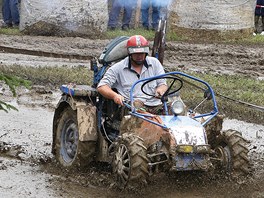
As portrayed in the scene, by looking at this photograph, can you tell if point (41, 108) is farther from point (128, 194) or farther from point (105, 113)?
point (128, 194)

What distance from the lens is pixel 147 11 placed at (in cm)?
2372

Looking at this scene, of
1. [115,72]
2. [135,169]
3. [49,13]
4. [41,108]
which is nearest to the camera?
[135,169]

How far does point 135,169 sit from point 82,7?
14.1 m

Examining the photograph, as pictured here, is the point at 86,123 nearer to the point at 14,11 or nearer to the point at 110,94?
the point at 110,94

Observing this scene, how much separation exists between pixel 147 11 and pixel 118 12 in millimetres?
865

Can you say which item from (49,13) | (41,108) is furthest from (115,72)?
(49,13)

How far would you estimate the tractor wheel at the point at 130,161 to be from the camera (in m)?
8.14

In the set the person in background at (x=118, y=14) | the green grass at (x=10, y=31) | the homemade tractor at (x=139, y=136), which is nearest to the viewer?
the homemade tractor at (x=139, y=136)

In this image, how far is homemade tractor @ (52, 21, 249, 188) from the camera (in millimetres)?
8281

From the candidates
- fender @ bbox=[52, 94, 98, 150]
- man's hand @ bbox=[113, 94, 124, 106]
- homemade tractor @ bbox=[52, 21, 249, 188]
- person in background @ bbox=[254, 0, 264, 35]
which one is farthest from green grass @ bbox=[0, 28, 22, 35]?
man's hand @ bbox=[113, 94, 124, 106]

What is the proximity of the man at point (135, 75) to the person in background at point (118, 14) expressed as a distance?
1387cm

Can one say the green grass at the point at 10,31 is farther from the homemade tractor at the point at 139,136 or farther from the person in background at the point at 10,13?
the homemade tractor at the point at 139,136

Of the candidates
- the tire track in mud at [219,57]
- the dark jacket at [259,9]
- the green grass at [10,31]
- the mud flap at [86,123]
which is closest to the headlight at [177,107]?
the mud flap at [86,123]

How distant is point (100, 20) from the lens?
22172mm
